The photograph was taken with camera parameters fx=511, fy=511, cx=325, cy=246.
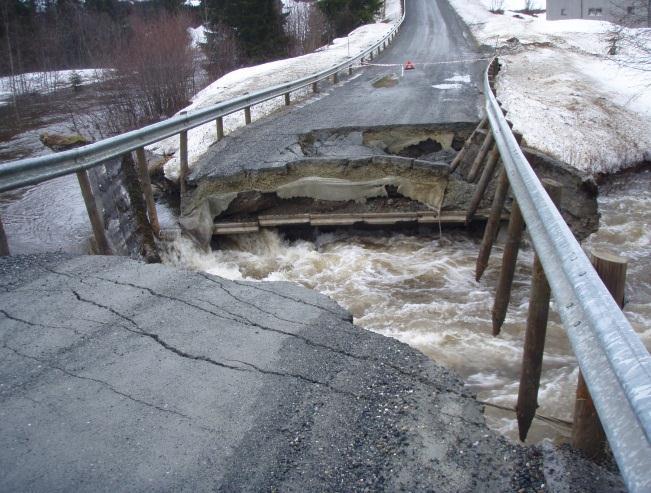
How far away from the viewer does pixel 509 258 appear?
190 inches

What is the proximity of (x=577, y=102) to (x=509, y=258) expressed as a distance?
11.1m

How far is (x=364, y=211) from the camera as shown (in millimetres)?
8016

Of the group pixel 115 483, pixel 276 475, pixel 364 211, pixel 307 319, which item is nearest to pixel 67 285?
pixel 307 319

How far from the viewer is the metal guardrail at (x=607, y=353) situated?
51.9 inches

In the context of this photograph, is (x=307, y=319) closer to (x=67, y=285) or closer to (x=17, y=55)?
(x=67, y=285)

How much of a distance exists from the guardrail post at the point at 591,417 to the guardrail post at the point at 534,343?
0.68 m

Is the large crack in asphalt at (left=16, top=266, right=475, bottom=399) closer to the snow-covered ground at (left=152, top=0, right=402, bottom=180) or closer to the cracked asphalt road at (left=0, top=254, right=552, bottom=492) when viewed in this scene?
the cracked asphalt road at (left=0, top=254, right=552, bottom=492)

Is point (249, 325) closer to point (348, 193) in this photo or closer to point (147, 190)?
point (147, 190)

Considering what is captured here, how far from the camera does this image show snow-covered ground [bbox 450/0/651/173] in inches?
438

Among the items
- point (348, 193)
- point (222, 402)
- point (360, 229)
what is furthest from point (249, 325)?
point (348, 193)

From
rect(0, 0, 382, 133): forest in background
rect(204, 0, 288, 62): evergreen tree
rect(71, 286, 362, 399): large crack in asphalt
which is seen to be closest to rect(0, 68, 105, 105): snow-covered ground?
rect(0, 0, 382, 133): forest in background

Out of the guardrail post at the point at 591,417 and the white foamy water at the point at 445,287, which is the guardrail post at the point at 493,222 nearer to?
the white foamy water at the point at 445,287

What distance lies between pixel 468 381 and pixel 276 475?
8.90ft

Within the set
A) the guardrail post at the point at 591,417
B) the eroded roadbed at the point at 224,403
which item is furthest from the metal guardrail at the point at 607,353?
the eroded roadbed at the point at 224,403
